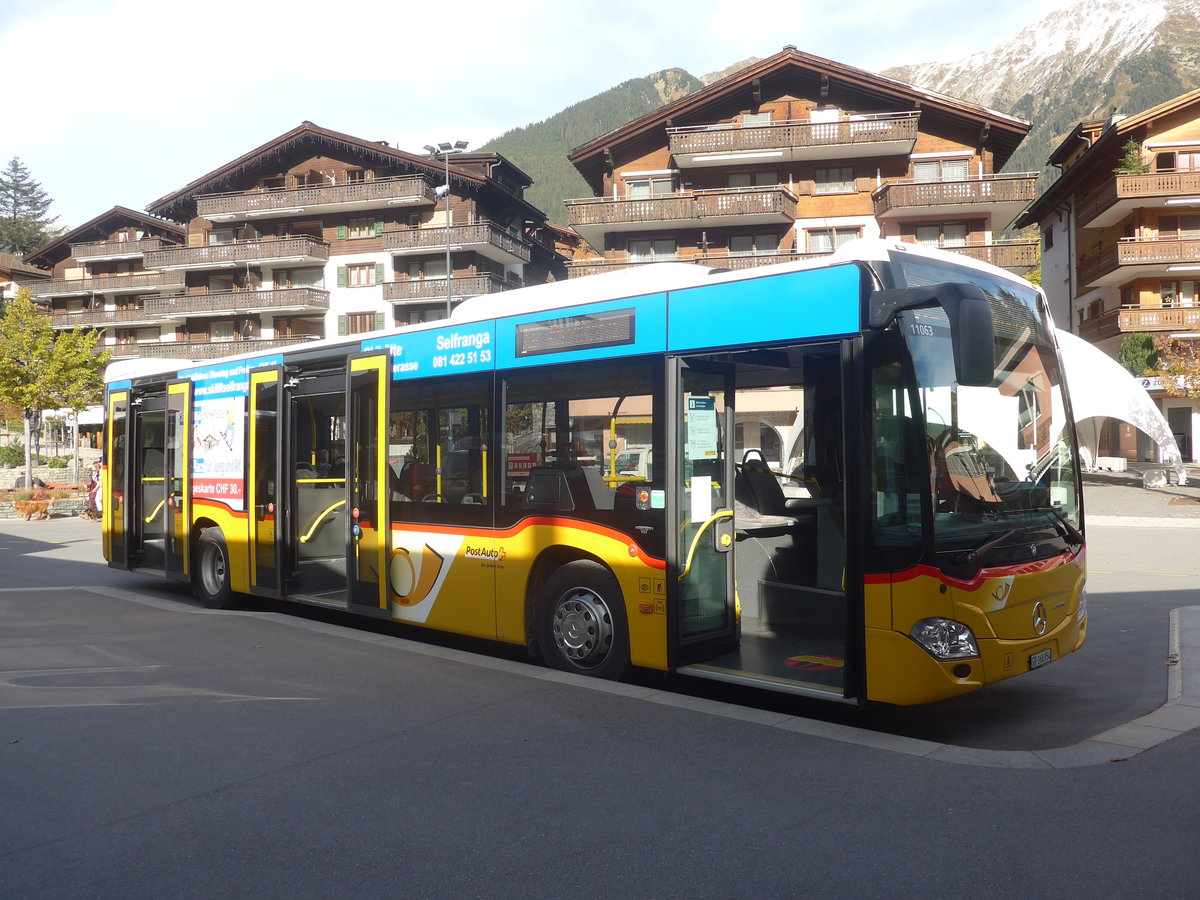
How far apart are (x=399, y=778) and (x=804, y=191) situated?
4141cm

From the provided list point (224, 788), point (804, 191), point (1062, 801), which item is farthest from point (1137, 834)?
point (804, 191)

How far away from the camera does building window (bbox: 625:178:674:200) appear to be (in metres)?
44.5

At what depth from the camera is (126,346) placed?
65312mm

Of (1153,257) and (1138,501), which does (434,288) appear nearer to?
(1153,257)

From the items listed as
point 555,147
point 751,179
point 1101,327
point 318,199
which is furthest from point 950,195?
point 555,147

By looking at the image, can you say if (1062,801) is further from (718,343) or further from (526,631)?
(526,631)

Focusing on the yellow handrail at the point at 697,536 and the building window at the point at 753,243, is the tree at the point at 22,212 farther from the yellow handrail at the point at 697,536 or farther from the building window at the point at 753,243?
the yellow handrail at the point at 697,536

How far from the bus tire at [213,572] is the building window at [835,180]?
36.5m

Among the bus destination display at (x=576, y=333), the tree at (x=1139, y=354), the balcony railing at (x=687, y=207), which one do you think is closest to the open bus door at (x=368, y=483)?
the bus destination display at (x=576, y=333)

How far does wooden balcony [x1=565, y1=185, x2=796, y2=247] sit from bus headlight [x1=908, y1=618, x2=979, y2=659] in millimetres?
37070

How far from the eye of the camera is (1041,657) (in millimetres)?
6105

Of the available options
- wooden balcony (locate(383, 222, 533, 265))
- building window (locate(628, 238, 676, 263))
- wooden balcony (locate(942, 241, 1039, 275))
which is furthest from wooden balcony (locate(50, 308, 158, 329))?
wooden balcony (locate(942, 241, 1039, 275))

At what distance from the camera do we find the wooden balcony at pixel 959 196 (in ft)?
130

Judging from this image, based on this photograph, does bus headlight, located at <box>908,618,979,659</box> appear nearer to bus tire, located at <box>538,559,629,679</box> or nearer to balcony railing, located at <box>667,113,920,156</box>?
bus tire, located at <box>538,559,629,679</box>
